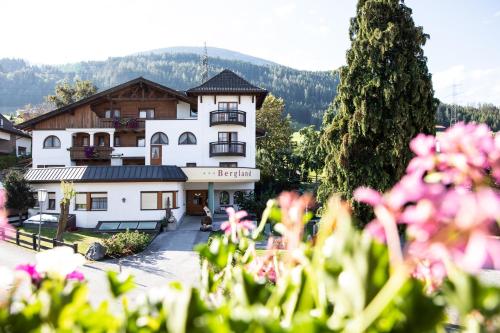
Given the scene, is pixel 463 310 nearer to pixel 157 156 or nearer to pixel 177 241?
pixel 177 241

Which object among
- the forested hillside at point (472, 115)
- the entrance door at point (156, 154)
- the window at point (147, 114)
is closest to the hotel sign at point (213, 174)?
the entrance door at point (156, 154)

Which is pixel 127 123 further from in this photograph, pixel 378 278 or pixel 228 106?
pixel 378 278

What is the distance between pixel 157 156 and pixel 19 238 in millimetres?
13294

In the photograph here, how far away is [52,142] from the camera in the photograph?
35.1m

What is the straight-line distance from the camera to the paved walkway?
48.8 feet

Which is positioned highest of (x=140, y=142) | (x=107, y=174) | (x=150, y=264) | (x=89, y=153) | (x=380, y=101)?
(x=380, y=101)

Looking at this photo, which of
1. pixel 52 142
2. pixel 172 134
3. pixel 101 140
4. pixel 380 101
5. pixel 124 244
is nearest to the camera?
pixel 380 101

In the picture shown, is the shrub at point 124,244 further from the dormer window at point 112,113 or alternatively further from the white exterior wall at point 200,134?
the dormer window at point 112,113

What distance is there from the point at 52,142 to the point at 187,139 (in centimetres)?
1282

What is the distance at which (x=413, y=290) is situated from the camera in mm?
908

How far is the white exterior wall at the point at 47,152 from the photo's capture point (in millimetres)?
34562

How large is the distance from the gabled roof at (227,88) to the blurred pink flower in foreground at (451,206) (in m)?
32.2

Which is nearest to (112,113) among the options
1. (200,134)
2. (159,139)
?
(159,139)

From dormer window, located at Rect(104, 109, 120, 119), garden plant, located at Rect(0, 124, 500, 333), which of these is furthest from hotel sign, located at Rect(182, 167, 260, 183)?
garden plant, located at Rect(0, 124, 500, 333)
